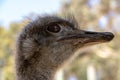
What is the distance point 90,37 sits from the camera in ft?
12.7

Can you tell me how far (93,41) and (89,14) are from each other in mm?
22072

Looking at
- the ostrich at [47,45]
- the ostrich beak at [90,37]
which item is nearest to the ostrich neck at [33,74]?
the ostrich at [47,45]

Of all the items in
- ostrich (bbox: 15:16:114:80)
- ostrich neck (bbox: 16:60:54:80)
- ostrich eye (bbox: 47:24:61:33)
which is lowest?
ostrich neck (bbox: 16:60:54:80)

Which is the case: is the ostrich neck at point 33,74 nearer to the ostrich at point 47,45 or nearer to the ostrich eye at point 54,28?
the ostrich at point 47,45

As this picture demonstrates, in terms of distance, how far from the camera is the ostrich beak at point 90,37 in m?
3.80

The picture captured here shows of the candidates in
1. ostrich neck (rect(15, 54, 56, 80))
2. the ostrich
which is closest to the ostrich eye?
the ostrich

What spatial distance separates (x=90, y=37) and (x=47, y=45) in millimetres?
430

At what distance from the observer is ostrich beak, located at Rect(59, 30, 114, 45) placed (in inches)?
150

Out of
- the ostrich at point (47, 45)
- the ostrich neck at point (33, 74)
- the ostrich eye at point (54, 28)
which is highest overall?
the ostrich eye at point (54, 28)

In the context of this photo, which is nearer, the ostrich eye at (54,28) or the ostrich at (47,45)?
the ostrich at (47,45)

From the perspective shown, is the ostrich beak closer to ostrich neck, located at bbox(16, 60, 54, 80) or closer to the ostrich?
the ostrich

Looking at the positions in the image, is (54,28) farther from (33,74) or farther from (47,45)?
(33,74)

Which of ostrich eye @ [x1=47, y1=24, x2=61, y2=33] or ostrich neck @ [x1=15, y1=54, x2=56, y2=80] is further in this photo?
ostrich eye @ [x1=47, y1=24, x2=61, y2=33]

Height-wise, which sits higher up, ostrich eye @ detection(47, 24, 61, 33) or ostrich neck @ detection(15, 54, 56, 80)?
ostrich eye @ detection(47, 24, 61, 33)
